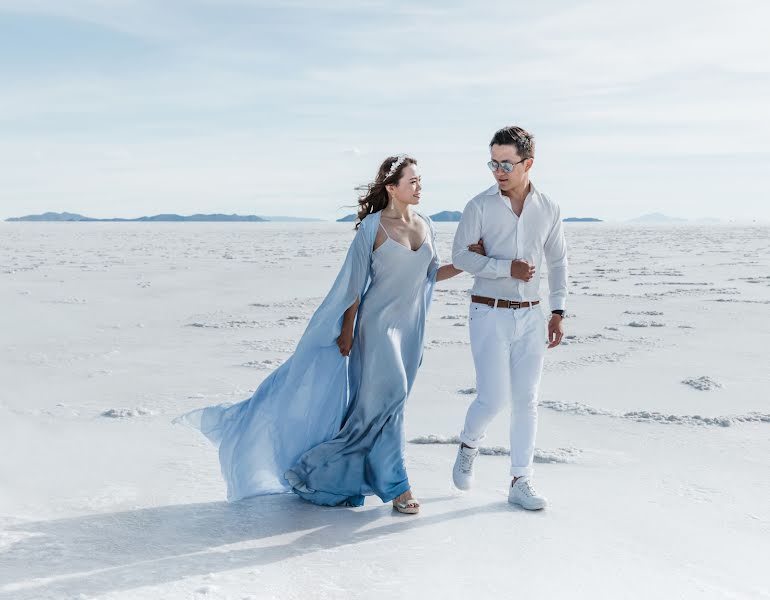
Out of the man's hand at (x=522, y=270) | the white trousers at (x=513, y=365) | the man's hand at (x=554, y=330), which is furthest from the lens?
the man's hand at (x=554, y=330)

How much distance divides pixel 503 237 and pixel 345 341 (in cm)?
83

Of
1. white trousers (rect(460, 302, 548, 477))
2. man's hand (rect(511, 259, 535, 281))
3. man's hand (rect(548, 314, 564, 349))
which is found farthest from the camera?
man's hand (rect(548, 314, 564, 349))

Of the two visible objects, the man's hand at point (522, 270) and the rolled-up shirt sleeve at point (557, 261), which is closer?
the man's hand at point (522, 270)

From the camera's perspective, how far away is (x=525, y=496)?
3.63 metres

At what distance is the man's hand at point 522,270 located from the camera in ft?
11.4

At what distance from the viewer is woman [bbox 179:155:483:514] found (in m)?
3.65

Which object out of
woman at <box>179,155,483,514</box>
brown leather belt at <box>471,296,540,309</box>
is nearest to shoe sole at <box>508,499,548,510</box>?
woman at <box>179,155,483,514</box>

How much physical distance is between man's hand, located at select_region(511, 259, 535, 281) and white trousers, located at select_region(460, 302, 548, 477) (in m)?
0.17

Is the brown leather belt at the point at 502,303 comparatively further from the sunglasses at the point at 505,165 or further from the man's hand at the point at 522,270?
the sunglasses at the point at 505,165

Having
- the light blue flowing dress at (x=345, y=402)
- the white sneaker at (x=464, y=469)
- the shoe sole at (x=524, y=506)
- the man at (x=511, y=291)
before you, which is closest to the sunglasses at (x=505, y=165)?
the man at (x=511, y=291)

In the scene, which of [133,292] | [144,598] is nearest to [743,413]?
[144,598]

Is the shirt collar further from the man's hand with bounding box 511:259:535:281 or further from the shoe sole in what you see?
the shoe sole

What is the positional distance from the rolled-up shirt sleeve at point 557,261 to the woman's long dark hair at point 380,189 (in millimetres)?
694

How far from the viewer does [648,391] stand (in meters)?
6.08
